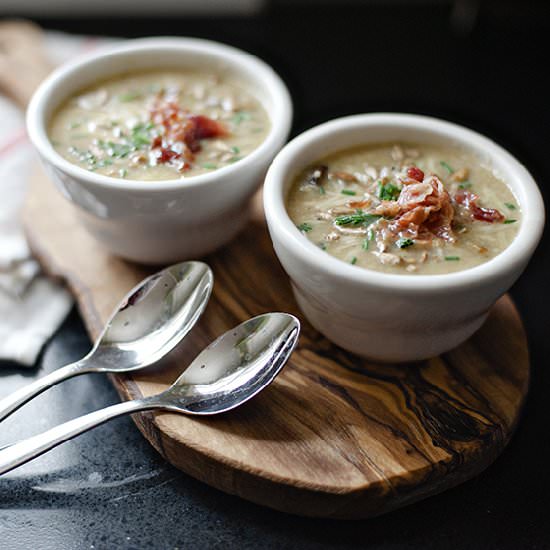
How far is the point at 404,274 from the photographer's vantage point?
1614mm

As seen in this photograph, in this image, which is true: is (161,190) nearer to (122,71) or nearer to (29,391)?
(29,391)

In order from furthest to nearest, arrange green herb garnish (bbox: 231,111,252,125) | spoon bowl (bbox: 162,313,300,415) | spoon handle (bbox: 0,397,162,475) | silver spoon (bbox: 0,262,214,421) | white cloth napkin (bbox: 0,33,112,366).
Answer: green herb garnish (bbox: 231,111,252,125)
white cloth napkin (bbox: 0,33,112,366)
silver spoon (bbox: 0,262,214,421)
spoon bowl (bbox: 162,313,300,415)
spoon handle (bbox: 0,397,162,475)

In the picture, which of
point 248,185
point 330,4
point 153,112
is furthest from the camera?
point 330,4

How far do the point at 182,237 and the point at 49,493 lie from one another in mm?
676

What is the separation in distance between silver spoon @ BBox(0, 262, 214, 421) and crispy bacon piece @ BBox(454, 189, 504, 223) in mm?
591

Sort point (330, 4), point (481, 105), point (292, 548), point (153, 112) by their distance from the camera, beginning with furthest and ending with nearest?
point (330, 4), point (481, 105), point (153, 112), point (292, 548)

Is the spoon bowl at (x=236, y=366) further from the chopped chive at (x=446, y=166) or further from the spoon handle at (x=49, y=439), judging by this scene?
the chopped chive at (x=446, y=166)

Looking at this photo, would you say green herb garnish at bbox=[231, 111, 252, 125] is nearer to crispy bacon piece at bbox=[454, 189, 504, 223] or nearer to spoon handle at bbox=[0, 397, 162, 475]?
crispy bacon piece at bbox=[454, 189, 504, 223]

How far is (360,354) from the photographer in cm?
178

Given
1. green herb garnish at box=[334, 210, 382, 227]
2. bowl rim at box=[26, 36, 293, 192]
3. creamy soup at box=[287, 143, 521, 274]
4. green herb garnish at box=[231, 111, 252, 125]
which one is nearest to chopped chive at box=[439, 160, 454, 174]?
creamy soup at box=[287, 143, 521, 274]

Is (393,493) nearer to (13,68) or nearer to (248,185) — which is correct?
(248,185)

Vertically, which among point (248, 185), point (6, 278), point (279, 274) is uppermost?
point (248, 185)

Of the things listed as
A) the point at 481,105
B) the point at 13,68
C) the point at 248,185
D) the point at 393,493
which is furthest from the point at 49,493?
the point at 481,105

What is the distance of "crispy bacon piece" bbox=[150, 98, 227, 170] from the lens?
1950 mm
